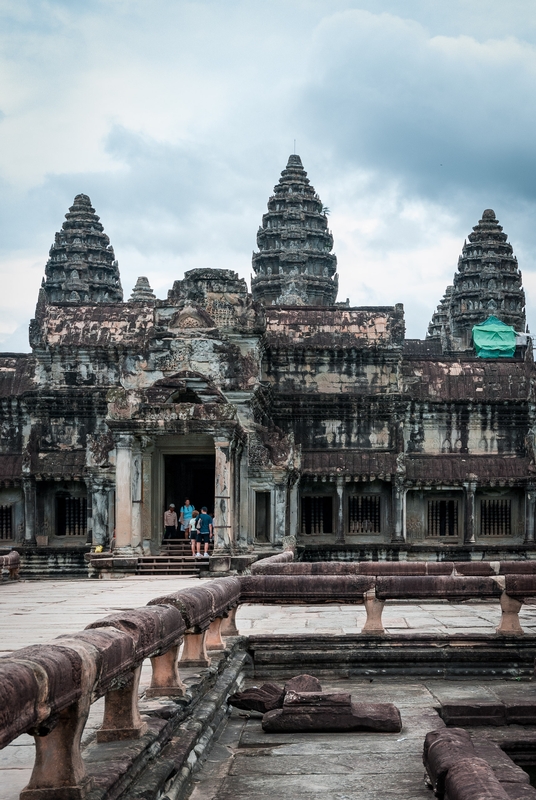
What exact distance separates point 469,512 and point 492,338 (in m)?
26.5

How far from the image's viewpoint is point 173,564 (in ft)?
84.6

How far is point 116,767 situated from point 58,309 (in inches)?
1273

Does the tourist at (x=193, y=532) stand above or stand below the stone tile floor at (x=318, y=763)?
above

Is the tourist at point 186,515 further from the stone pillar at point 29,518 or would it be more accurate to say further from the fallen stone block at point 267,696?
the fallen stone block at point 267,696

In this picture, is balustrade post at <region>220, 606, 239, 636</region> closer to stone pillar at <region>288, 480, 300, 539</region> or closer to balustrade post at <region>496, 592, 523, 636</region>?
balustrade post at <region>496, 592, 523, 636</region>

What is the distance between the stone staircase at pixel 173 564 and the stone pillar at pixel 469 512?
36.6 ft

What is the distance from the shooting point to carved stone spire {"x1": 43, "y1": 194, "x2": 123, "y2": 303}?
63.8 metres

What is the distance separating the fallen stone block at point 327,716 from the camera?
897 centimetres

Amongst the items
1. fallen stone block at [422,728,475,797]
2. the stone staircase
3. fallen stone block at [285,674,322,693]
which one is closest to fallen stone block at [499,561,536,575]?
fallen stone block at [285,674,322,693]

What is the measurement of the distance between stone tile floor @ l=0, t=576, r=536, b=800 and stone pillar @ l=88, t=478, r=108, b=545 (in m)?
11.9

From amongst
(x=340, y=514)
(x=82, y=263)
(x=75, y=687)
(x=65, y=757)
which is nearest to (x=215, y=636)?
(x=65, y=757)

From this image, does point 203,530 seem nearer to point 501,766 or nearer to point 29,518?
point 29,518

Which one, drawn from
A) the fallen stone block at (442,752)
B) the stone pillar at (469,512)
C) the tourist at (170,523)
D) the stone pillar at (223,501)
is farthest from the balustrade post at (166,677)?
the stone pillar at (469,512)

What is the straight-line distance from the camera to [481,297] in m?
64.6
